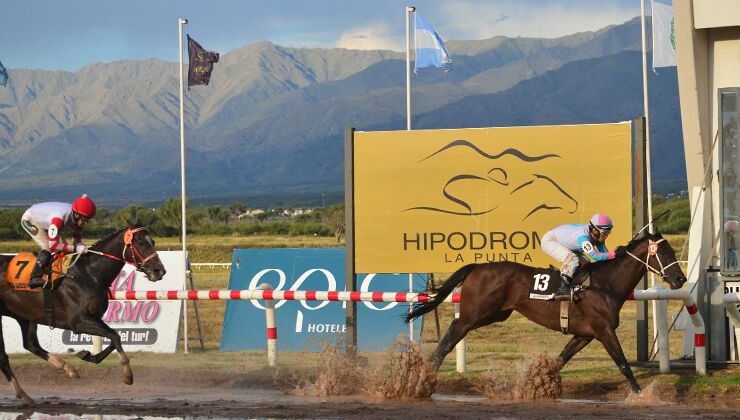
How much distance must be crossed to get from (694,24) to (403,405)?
5478 mm

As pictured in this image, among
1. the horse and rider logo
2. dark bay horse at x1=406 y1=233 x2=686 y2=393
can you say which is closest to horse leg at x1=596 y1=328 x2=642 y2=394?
dark bay horse at x1=406 y1=233 x2=686 y2=393

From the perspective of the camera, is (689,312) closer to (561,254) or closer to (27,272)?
(561,254)

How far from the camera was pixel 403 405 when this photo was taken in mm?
11430

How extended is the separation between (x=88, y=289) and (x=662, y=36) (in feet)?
35.4

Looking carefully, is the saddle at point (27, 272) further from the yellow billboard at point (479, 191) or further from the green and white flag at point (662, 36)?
the green and white flag at point (662, 36)

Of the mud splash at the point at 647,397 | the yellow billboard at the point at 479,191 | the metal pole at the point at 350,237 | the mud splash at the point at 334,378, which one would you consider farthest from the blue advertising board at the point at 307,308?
the mud splash at the point at 647,397

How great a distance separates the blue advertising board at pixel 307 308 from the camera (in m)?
16.4

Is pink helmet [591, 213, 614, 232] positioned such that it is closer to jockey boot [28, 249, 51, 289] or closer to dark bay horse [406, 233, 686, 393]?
dark bay horse [406, 233, 686, 393]

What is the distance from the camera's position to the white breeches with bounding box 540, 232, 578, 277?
12.3 meters

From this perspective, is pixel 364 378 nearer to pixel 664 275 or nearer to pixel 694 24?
pixel 664 275

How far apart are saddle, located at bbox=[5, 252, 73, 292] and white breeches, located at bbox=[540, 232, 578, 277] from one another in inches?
195

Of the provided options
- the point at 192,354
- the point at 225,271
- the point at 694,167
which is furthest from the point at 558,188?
the point at 225,271

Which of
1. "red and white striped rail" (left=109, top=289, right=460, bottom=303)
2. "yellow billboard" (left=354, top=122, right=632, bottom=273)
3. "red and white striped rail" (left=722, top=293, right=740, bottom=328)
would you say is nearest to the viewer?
"red and white striped rail" (left=722, top=293, right=740, bottom=328)

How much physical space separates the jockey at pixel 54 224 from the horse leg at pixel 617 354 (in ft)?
17.4
